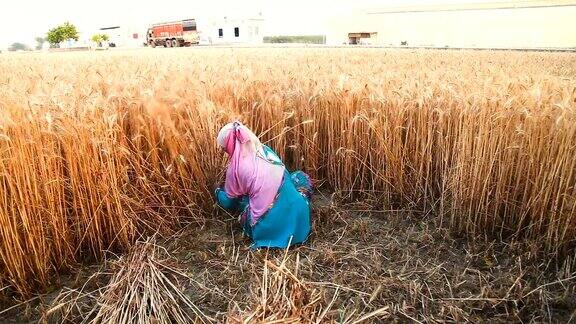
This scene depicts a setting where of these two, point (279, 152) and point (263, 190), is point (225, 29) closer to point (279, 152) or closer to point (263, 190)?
A: point (279, 152)

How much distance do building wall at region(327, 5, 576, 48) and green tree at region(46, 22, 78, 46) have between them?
37080mm

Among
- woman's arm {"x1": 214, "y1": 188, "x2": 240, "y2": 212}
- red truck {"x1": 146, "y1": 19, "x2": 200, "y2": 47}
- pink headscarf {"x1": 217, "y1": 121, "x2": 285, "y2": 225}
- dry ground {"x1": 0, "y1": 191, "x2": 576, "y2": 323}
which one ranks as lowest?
dry ground {"x1": 0, "y1": 191, "x2": 576, "y2": 323}

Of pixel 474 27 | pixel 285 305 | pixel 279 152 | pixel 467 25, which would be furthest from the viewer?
pixel 467 25

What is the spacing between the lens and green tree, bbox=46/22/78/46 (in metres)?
54.8

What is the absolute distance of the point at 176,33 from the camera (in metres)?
33.2

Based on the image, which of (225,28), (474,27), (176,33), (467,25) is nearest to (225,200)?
(176,33)

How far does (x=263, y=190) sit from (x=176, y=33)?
3385 centimetres

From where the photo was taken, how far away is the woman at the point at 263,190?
2.33 metres

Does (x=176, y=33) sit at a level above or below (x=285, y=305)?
above

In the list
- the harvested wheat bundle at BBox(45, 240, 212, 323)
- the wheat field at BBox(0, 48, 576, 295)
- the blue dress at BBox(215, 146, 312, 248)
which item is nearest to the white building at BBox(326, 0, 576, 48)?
the wheat field at BBox(0, 48, 576, 295)

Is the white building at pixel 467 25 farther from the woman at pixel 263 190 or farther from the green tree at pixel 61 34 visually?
the green tree at pixel 61 34

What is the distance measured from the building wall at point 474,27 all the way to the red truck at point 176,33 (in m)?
18.9

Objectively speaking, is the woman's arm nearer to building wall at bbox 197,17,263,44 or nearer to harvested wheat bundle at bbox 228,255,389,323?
harvested wheat bundle at bbox 228,255,389,323

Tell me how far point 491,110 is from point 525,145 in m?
0.27
